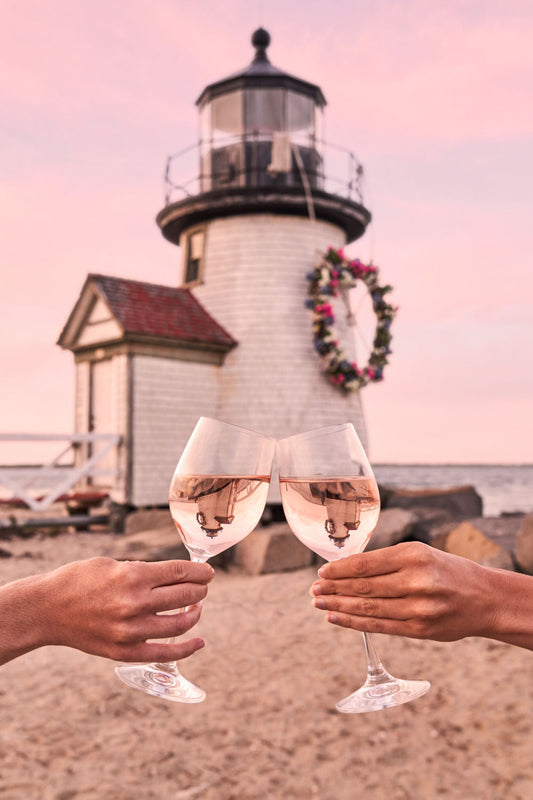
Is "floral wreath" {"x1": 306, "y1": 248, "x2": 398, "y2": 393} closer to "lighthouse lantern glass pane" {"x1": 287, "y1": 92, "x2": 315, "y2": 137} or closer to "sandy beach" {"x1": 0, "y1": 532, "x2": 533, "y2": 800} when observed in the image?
"lighthouse lantern glass pane" {"x1": 287, "y1": 92, "x2": 315, "y2": 137}

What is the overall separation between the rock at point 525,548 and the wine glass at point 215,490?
7.33 metres

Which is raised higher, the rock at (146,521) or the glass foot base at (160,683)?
the glass foot base at (160,683)

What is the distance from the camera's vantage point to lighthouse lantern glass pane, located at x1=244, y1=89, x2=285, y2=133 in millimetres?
14555

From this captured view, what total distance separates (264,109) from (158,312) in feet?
16.7

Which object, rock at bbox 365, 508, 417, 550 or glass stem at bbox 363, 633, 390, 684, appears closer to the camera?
glass stem at bbox 363, 633, 390, 684

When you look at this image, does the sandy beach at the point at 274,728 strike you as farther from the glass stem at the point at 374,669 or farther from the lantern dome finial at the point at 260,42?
the lantern dome finial at the point at 260,42

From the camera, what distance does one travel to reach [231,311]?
46.1 feet

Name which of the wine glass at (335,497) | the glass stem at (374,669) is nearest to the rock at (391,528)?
the glass stem at (374,669)

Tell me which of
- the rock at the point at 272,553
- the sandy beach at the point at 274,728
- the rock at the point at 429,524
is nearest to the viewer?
the sandy beach at the point at 274,728

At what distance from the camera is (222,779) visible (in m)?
3.84

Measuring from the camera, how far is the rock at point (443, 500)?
1565cm

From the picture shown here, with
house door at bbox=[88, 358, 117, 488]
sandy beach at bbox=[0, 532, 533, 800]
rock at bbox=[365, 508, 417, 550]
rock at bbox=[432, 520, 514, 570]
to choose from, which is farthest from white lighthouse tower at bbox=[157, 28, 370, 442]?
sandy beach at bbox=[0, 532, 533, 800]

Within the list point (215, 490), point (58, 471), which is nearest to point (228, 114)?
point (58, 471)

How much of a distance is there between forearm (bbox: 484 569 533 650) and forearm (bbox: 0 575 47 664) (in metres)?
1.14
